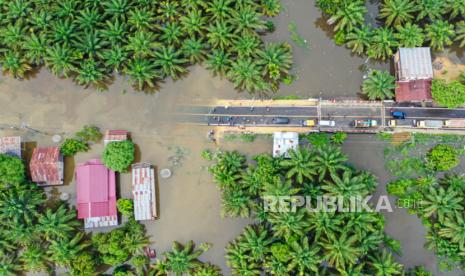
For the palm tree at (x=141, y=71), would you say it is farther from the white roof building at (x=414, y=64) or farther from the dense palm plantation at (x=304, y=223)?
the white roof building at (x=414, y=64)

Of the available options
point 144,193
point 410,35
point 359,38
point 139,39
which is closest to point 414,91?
point 410,35

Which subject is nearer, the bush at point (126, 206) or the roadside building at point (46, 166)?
the bush at point (126, 206)

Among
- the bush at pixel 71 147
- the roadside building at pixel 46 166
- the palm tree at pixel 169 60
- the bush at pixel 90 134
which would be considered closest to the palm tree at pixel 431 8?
the palm tree at pixel 169 60

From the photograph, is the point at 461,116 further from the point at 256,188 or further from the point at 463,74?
the point at 256,188

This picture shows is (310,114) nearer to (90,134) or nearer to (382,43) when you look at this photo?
(382,43)

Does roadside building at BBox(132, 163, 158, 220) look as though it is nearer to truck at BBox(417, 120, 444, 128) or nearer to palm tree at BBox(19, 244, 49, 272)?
palm tree at BBox(19, 244, 49, 272)

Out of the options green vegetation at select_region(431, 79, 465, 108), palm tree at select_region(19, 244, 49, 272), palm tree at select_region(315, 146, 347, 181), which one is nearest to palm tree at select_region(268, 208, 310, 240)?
palm tree at select_region(315, 146, 347, 181)
